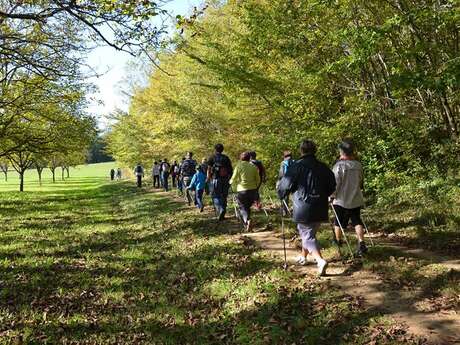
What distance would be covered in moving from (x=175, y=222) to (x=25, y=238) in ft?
15.2

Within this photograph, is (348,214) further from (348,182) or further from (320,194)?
(320,194)

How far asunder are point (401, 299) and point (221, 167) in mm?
7191

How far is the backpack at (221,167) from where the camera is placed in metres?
12.6

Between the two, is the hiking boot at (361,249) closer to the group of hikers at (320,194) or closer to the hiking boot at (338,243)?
the group of hikers at (320,194)

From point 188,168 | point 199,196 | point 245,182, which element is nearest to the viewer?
point 245,182

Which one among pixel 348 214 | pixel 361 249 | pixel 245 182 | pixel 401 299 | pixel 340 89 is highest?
pixel 340 89

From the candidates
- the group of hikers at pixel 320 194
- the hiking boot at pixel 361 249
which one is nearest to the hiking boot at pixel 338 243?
the group of hikers at pixel 320 194

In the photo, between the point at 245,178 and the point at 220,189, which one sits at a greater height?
the point at 245,178

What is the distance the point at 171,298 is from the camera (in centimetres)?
747

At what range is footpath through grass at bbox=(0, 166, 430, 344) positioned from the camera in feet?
19.1

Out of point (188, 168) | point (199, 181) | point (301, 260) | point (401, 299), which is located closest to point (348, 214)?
point (301, 260)

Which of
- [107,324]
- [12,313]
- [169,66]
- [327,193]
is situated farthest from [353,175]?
[169,66]

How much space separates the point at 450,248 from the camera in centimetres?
843

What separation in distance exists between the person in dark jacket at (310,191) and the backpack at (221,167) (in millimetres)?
5396
